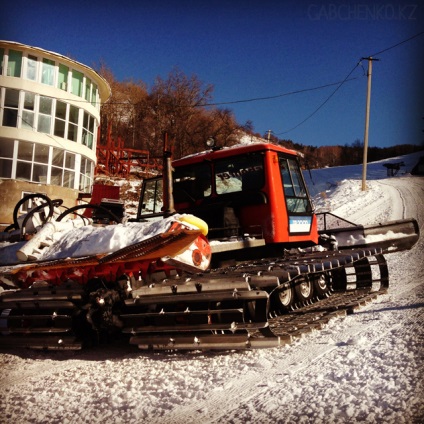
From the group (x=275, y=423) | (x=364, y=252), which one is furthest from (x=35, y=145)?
(x=275, y=423)

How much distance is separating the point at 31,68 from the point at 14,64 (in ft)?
2.66

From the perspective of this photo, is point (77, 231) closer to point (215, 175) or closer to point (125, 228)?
point (125, 228)

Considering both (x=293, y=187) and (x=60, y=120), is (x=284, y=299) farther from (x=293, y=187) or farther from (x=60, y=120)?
(x=60, y=120)

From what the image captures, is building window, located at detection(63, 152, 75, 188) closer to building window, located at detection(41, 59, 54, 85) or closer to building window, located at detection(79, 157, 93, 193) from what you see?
building window, located at detection(79, 157, 93, 193)

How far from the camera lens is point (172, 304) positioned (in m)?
3.79

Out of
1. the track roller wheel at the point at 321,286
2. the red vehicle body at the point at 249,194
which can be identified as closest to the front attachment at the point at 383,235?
the track roller wheel at the point at 321,286

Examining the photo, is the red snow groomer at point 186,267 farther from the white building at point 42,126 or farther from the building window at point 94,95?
the building window at point 94,95

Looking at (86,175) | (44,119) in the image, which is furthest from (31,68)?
(86,175)

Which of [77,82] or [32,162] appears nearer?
[32,162]

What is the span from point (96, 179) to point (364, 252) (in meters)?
24.0

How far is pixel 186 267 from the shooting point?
12.3 ft

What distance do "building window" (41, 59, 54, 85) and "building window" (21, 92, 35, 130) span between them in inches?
48.0

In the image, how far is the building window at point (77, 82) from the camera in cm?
2261

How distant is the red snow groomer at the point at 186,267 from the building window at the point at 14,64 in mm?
17557
